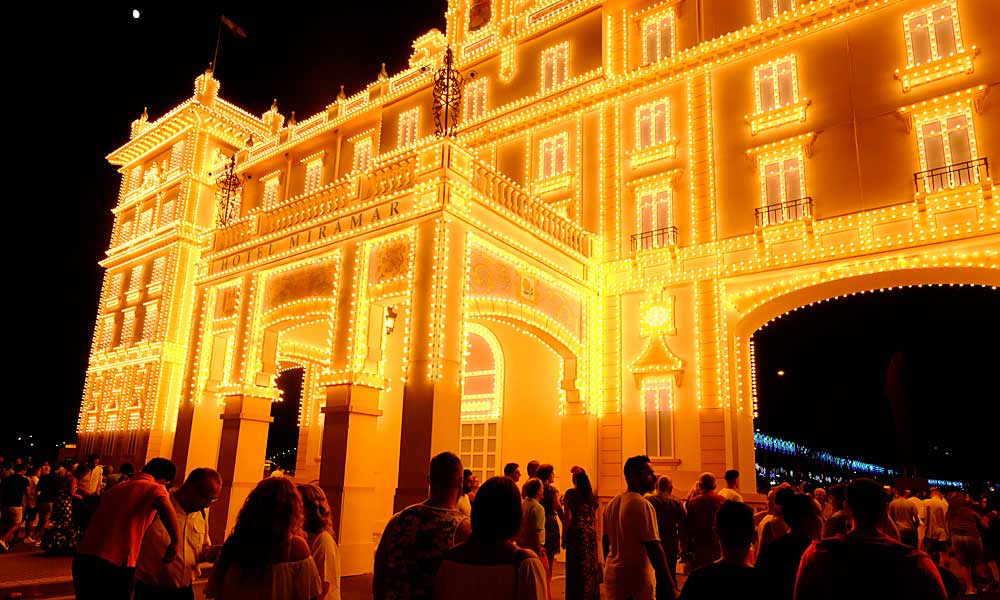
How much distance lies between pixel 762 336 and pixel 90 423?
92.8ft

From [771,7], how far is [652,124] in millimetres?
3898

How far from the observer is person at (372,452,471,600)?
3.66 m

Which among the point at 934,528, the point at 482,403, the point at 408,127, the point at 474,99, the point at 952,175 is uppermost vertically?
the point at 474,99

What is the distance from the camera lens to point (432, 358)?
11.6 meters

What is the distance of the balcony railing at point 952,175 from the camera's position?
1266cm

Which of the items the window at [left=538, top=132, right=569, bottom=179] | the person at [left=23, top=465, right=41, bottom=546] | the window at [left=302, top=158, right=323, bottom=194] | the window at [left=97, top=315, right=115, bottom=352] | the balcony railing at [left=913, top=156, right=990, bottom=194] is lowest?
the person at [left=23, top=465, right=41, bottom=546]

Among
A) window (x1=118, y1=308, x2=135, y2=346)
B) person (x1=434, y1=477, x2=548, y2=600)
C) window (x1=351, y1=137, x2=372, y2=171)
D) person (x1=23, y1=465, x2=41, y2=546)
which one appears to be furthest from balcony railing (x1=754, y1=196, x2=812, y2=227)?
window (x1=118, y1=308, x2=135, y2=346)

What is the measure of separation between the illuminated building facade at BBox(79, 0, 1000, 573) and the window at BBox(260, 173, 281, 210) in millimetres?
5086

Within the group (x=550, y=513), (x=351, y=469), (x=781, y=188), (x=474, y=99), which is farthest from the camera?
(x=474, y=99)

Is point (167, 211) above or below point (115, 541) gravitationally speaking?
above

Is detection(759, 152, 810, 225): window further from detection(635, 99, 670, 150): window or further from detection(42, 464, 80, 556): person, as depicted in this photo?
detection(42, 464, 80, 556): person

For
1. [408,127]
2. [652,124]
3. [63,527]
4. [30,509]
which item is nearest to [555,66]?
[652,124]

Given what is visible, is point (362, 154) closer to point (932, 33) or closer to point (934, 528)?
point (932, 33)

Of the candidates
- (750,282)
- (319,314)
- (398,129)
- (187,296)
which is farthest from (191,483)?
(187,296)
